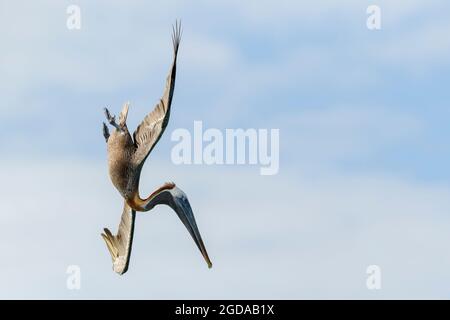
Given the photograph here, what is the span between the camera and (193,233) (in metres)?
27.9

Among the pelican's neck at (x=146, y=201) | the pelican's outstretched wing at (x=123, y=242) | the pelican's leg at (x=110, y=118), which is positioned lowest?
the pelican's outstretched wing at (x=123, y=242)

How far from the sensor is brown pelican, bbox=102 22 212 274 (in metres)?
26.8

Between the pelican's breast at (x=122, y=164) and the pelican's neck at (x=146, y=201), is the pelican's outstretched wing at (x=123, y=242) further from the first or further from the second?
the pelican's breast at (x=122, y=164)

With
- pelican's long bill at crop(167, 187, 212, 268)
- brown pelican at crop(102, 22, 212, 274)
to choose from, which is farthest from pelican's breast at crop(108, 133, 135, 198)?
pelican's long bill at crop(167, 187, 212, 268)

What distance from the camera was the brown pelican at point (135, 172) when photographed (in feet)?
88.0

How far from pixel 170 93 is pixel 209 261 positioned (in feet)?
12.4

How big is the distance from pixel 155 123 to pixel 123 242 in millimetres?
2804

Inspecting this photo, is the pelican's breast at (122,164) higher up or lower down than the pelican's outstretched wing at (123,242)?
higher up

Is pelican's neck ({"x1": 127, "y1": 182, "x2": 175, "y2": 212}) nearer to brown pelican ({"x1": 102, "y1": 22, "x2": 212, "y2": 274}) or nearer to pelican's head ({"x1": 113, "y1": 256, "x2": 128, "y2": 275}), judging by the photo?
brown pelican ({"x1": 102, "y1": 22, "x2": 212, "y2": 274})

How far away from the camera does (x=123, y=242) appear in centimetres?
2786

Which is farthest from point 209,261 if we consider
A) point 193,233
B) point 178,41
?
point 178,41

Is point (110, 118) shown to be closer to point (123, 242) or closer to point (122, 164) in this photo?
point (122, 164)

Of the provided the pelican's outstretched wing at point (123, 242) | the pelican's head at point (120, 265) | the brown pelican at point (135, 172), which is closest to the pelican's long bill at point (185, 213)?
the brown pelican at point (135, 172)
